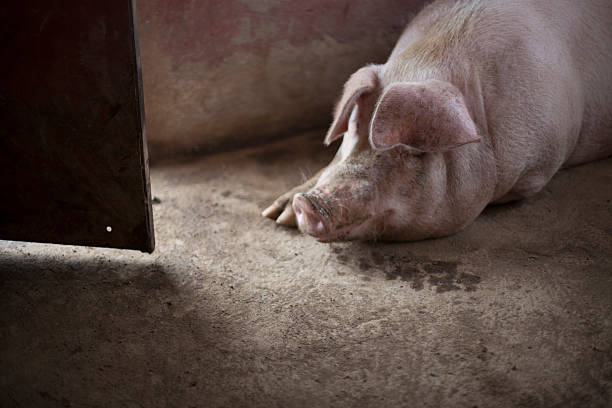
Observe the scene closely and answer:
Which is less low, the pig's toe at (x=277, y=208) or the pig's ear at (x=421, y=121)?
the pig's ear at (x=421, y=121)

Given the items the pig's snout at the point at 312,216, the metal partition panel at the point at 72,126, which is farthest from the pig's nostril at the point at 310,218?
the metal partition panel at the point at 72,126

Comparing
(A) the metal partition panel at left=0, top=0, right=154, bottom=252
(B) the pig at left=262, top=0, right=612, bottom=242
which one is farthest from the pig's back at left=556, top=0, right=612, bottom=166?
(A) the metal partition panel at left=0, top=0, right=154, bottom=252

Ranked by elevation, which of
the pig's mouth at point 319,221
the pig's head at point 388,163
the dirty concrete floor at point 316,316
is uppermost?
the pig's head at point 388,163

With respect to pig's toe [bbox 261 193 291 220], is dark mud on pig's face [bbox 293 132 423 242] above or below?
above

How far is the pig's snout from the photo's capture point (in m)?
2.18

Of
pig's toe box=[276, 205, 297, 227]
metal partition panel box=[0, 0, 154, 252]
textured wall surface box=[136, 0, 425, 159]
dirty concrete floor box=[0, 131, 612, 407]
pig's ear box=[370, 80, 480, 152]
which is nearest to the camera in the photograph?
dirty concrete floor box=[0, 131, 612, 407]

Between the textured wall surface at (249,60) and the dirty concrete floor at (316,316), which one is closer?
the dirty concrete floor at (316,316)

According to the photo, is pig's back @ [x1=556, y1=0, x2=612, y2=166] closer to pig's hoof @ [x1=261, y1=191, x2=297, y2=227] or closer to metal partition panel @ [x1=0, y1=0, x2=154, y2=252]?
pig's hoof @ [x1=261, y1=191, x2=297, y2=227]

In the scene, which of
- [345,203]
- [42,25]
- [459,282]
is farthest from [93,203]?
[459,282]

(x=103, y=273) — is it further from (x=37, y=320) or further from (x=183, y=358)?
(x=183, y=358)

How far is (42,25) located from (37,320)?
0.91m

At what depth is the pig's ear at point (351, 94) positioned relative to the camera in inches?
90.8

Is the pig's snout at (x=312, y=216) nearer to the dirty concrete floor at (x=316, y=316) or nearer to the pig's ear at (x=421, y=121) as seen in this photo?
the dirty concrete floor at (x=316, y=316)

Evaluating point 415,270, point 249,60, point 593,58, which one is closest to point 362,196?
point 415,270
